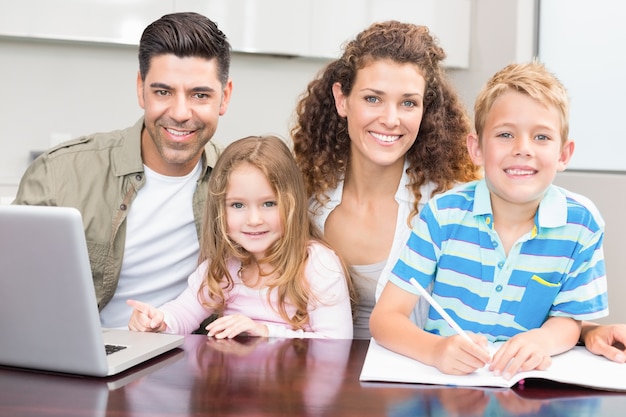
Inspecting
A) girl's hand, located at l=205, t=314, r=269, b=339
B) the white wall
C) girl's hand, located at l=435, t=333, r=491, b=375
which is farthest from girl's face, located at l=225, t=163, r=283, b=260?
the white wall

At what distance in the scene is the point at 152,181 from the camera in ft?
6.61

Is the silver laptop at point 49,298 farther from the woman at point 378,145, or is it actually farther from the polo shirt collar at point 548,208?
the woman at point 378,145

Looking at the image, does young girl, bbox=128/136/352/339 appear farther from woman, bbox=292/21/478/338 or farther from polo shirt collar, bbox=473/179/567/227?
polo shirt collar, bbox=473/179/567/227

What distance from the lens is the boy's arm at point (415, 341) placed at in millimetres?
1134

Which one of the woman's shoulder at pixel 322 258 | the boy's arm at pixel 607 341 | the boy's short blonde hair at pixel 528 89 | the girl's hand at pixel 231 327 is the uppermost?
the boy's short blonde hair at pixel 528 89

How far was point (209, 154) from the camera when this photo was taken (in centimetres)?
210

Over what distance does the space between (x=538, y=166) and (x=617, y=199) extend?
65.8 inches

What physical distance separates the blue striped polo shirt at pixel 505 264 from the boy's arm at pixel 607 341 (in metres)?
0.04

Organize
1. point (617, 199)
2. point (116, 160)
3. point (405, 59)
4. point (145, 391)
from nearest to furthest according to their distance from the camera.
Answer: point (145, 391), point (405, 59), point (116, 160), point (617, 199)

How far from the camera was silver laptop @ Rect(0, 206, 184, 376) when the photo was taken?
3.37 feet

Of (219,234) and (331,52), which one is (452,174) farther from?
(331,52)

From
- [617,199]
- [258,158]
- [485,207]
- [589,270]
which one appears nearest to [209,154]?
[258,158]

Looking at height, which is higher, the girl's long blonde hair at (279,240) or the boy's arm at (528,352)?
the girl's long blonde hair at (279,240)

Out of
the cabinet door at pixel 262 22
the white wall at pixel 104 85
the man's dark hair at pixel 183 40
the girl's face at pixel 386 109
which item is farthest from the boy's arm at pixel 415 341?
the white wall at pixel 104 85
